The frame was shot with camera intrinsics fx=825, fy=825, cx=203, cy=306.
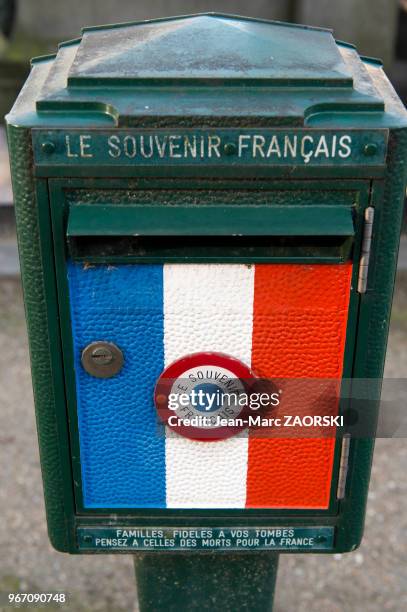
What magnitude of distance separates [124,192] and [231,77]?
0.28m

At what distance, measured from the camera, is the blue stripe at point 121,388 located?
149 cm

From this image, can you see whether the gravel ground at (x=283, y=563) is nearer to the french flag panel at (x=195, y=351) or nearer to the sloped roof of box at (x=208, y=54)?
the french flag panel at (x=195, y=351)

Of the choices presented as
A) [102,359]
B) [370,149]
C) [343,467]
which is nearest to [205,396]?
[102,359]

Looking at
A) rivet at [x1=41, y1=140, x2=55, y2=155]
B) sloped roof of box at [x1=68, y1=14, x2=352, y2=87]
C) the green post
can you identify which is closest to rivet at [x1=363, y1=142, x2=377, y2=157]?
sloped roof of box at [x1=68, y1=14, x2=352, y2=87]

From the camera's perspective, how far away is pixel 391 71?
718cm

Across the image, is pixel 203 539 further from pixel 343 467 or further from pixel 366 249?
pixel 366 249

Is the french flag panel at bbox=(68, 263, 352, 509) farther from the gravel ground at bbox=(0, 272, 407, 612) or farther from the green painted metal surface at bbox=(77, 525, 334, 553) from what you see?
the gravel ground at bbox=(0, 272, 407, 612)

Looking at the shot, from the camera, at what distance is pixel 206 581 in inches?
78.5

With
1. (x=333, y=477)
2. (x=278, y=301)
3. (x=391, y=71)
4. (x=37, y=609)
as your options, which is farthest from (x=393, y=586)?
(x=391, y=71)

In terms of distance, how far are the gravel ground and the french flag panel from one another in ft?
4.25

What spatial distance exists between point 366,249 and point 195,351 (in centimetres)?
37

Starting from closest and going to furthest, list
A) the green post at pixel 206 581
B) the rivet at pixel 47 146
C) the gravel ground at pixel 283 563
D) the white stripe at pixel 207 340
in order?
1. the rivet at pixel 47 146
2. the white stripe at pixel 207 340
3. the green post at pixel 206 581
4. the gravel ground at pixel 283 563

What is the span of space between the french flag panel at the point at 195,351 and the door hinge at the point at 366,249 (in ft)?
0.07

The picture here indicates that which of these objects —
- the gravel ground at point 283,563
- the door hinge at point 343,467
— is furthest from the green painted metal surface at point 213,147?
the gravel ground at point 283,563
